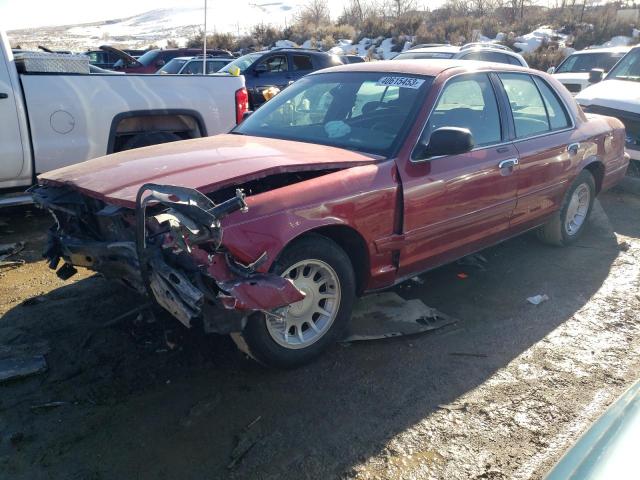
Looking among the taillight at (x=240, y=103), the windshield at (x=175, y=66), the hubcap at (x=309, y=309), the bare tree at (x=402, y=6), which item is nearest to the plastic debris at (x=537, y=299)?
the hubcap at (x=309, y=309)

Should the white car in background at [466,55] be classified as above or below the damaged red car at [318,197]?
above

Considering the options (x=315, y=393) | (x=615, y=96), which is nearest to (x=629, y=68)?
(x=615, y=96)

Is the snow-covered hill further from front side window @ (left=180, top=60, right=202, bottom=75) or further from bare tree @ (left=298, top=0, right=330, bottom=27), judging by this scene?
front side window @ (left=180, top=60, right=202, bottom=75)

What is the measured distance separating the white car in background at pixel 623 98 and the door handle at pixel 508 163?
405cm

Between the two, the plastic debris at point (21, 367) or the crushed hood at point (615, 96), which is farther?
the crushed hood at point (615, 96)

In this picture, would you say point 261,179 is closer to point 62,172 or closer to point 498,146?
point 62,172

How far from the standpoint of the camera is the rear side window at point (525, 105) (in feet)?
15.3

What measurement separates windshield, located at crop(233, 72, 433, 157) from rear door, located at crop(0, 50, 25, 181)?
2.16 m

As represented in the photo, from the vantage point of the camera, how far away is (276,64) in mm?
13617

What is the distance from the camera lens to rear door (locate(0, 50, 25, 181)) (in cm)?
512

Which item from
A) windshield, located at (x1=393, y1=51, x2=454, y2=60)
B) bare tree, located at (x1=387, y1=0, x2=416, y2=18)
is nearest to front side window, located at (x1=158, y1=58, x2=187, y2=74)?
windshield, located at (x1=393, y1=51, x2=454, y2=60)

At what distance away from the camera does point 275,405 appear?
3082 mm

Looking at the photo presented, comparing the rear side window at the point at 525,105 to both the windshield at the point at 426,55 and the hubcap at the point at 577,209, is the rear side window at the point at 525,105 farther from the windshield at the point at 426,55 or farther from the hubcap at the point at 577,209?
the windshield at the point at 426,55

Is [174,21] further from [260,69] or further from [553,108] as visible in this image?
[553,108]
